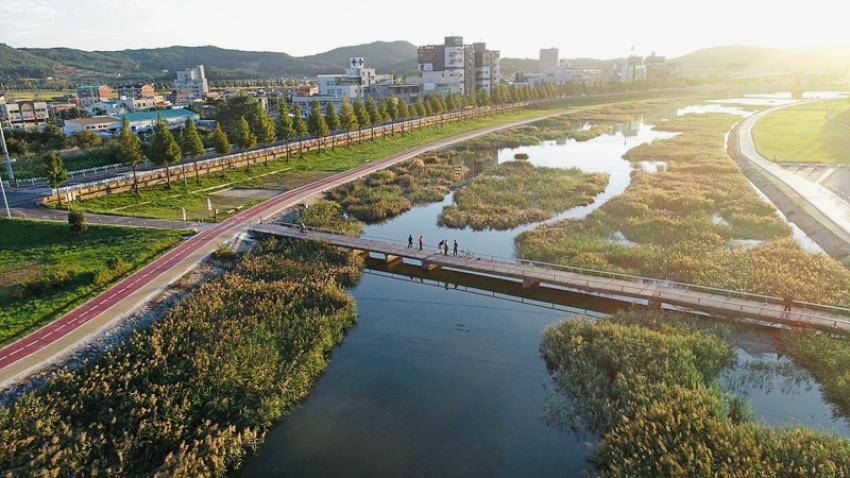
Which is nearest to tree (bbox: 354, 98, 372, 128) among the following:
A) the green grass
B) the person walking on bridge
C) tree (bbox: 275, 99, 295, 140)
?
tree (bbox: 275, 99, 295, 140)

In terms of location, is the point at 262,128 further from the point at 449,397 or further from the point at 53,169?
the point at 449,397

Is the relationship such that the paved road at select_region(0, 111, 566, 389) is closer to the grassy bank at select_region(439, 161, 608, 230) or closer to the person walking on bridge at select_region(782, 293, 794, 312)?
the grassy bank at select_region(439, 161, 608, 230)

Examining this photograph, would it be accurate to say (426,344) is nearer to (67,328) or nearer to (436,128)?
(67,328)

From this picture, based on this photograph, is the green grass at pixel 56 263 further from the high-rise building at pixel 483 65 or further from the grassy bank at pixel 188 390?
the high-rise building at pixel 483 65

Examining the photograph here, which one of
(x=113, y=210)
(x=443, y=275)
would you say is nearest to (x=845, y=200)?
(x=443, y=275)

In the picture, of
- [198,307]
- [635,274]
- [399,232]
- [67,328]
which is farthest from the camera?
[399,232]

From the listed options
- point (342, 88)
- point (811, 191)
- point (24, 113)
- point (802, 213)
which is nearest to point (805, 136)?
point (811, 191)

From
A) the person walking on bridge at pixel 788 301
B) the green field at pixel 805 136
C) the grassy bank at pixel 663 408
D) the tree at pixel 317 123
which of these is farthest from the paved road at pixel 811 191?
the tree at pixel 317 123
